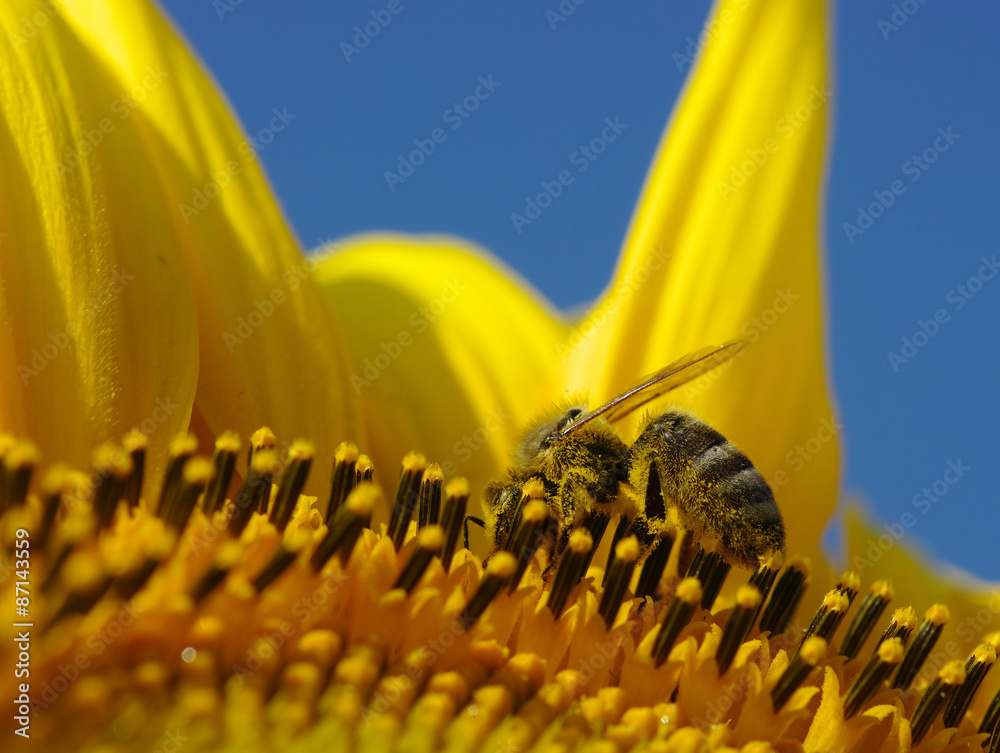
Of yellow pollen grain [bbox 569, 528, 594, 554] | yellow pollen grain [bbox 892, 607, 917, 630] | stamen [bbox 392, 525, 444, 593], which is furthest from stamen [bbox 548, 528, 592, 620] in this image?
yellow pollen grain [bbox 892, 607, 917, 630]

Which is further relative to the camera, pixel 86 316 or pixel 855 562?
pixel 855 562

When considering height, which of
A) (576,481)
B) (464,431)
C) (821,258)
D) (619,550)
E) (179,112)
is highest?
(179,112)

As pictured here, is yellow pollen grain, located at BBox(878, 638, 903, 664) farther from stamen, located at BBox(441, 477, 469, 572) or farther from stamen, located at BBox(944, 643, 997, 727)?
stamen, located at BBox(441, 477, 469, 572)

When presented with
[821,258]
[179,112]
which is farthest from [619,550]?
[179,112]

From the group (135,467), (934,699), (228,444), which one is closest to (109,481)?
(135,467)

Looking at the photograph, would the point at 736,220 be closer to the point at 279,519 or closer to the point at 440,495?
the point at 440,495

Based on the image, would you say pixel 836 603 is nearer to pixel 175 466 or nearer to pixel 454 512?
pixel 454 512
